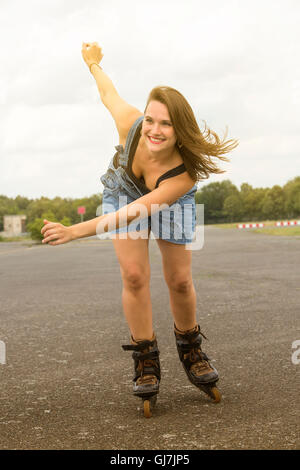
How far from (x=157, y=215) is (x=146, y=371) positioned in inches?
34.5

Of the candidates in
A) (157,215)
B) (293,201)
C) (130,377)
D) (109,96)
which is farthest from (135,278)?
(293,201)

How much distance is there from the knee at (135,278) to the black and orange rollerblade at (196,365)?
44 centimetres

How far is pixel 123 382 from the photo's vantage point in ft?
11.7

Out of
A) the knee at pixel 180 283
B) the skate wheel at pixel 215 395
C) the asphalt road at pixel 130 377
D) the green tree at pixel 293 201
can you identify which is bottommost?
the asphalt road at pixel 130 377

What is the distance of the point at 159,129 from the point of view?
2986mm

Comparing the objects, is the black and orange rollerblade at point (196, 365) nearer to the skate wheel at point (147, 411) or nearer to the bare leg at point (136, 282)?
the bare leg at point (136, 282)

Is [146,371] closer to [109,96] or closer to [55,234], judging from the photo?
[55,234]

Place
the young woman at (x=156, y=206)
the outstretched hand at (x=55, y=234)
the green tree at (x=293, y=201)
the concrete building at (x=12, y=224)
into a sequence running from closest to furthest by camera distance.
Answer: the outstretched hand at (x=55, y=234)
the young woman at (x=156, y=206)
the concrete building at (x=12, y=224)
the green tree at (x=293, y=201)

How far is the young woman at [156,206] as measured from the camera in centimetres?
300

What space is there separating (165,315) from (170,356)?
1.82m

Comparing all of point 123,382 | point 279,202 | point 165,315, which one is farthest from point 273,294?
point 279,202

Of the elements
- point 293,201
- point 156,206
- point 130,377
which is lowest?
point 130,377

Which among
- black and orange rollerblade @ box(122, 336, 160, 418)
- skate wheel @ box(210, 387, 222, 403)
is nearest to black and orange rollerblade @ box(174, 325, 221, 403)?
skate wheel @ box(210, 387, 222, 403)

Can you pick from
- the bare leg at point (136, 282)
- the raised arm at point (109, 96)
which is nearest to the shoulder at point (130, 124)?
the raised arm at point (109, 96)
